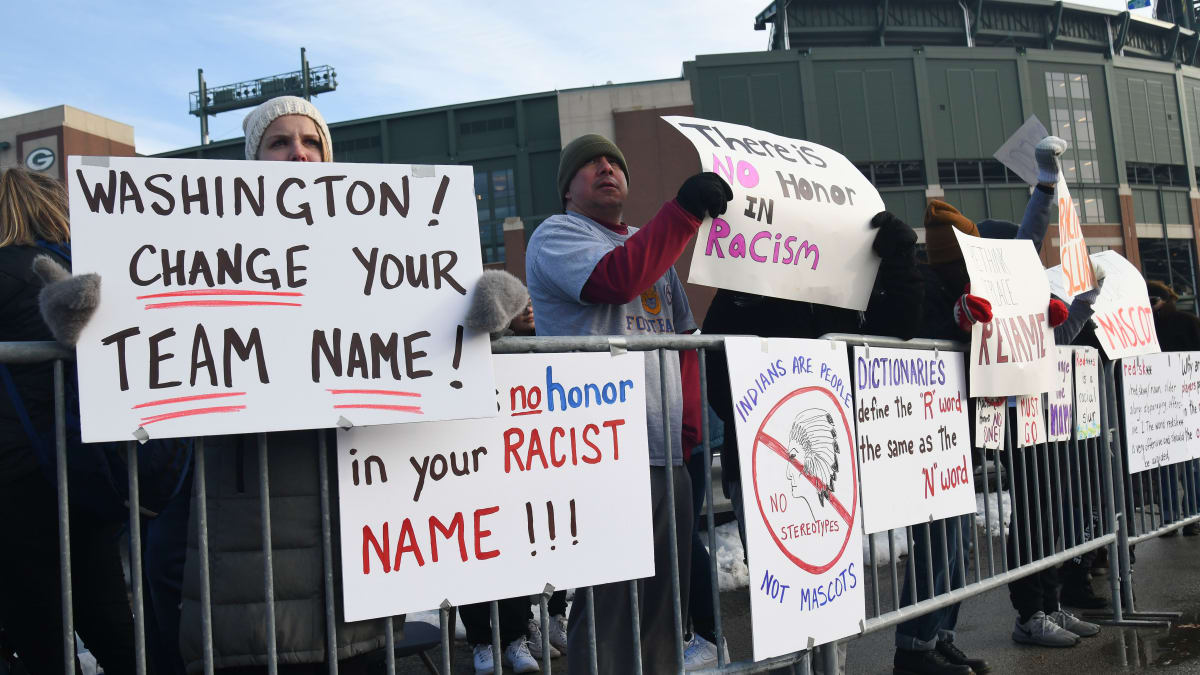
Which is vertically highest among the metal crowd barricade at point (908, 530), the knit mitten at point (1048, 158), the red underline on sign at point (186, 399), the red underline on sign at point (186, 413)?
the knit mitten at point (1048, 158)

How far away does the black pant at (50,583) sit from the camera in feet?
8.65

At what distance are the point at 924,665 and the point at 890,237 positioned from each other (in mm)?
1934

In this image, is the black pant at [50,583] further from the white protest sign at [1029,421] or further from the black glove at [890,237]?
the white protest sign at [1029,421]

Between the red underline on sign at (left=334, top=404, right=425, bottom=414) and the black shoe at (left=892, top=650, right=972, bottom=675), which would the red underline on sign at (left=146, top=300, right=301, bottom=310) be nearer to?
the red underline on sign at (left=334, top=404, right=425, bottom=414)

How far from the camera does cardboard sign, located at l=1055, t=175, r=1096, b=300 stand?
481 centimetres

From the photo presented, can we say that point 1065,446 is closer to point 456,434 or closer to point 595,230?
point 595,230

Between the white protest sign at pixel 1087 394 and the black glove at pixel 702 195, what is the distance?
301 centimetres

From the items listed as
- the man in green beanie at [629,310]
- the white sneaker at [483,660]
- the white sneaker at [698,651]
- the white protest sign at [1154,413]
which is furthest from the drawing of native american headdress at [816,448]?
the white protest sign at [1154,413]

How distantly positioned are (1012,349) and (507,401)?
9.30 ft

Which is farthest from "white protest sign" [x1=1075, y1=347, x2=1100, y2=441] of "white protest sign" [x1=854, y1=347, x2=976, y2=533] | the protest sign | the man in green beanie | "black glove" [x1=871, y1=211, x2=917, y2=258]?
the protest sign

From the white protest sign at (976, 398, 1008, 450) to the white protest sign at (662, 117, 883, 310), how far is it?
1.02 meters

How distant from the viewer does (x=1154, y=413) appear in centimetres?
588

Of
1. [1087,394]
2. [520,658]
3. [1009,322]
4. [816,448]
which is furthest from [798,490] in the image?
[1087,394]

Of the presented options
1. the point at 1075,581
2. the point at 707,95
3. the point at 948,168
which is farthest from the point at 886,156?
the point at 1075,581
